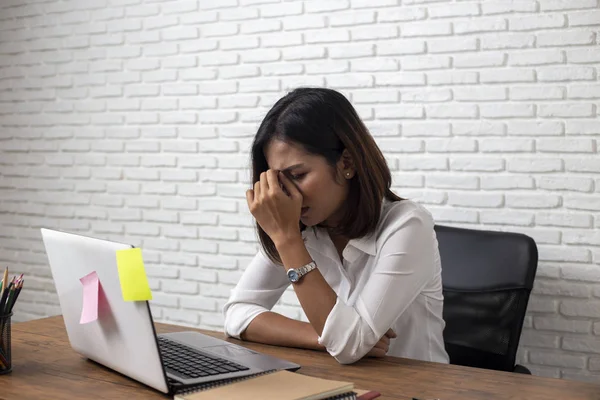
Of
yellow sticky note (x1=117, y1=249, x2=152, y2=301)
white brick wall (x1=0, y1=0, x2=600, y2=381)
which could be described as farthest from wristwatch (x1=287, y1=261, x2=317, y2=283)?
white brick wall (x1=0, y1=0, x2=600, y2=381)

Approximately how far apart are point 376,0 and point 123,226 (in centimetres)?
167

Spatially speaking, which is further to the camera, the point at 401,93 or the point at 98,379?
the point at 401,93

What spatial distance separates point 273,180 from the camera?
170cm

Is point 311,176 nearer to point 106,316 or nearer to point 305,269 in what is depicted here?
point 305,269

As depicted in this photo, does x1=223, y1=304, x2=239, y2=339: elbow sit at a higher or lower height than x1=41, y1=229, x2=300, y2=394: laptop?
lower

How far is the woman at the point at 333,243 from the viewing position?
159 cm

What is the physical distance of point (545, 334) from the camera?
106 inches

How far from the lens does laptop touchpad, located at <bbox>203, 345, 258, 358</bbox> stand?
1485 millimetres

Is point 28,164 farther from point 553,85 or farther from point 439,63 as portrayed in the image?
point 553,85

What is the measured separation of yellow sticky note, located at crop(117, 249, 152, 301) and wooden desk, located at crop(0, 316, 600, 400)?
20 centimetres

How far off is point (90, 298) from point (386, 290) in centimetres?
63

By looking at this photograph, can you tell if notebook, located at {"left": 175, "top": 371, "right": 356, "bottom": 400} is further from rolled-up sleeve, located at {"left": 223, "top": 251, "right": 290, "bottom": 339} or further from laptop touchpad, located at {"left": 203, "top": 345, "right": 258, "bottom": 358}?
rolled-up sleeve, located at {"left": 223, "top": 251, "right": 290, "bottom": 339}

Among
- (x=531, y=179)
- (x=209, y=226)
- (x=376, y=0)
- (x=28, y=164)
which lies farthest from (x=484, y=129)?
(x=28, y=164)

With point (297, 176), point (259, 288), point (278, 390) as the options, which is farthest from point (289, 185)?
point (278, 390)
